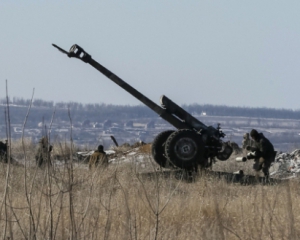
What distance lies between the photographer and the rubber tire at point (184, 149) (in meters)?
19.0

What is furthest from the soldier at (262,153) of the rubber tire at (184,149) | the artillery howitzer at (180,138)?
the rubber tire at (184,149)

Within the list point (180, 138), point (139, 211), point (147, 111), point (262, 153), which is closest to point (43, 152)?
point (139, 211)

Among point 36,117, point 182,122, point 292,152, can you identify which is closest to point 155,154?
point 182,122

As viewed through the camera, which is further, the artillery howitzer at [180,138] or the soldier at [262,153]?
the soldier at [262,153]

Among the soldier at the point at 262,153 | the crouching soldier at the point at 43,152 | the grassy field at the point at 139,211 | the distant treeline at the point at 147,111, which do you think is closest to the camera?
the crouching soldier at the point at 43,152

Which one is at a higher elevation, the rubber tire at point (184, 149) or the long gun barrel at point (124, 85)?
the long gun barrel at point (124, 85)

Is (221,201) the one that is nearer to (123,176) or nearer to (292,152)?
(123,176)

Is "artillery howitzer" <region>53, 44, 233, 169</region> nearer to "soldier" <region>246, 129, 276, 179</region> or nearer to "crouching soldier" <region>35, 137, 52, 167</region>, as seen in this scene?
"soldier" <region>246, 129, 276, 179</region>

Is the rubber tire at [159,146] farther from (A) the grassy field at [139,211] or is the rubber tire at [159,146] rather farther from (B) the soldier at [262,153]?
(A) the grassy field at [139,211]

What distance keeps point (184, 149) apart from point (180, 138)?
243 millimetres

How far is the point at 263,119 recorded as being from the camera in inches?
4264

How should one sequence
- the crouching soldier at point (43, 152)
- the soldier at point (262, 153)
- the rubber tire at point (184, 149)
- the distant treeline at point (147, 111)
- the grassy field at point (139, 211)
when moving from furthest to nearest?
the distant treeline at point (147, 111) → the soldier at point (262, 153) → the rubber tire at point (184, 149) → the grassy field at point (139, 211) → the crouching soldier at point (43, 152)

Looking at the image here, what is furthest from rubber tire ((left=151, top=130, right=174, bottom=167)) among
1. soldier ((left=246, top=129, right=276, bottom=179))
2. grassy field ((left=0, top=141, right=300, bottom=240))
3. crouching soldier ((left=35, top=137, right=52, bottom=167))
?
crouching soldier ((left=35, top=137, right=52, bottom=167))

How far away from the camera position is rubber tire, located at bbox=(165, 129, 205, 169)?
62.4 ft
